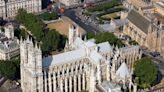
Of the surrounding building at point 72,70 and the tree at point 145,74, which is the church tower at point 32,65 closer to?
the surrounding building at point 72,70

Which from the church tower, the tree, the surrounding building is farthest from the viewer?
the tree

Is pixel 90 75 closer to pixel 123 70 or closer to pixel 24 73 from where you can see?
pixel 123 70

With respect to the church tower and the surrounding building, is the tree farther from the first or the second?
the church tower

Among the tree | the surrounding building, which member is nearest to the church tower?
the surrounding building

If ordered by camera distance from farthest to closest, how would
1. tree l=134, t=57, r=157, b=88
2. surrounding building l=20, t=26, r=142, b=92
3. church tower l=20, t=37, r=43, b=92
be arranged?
1. tree l=134, t=57, r=157, b=88
2. surrounding building l=20, t=26, r=142, b=92
3. church tower l=20, t=37, r=43, b=92

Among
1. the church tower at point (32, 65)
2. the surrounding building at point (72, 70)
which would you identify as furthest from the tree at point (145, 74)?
the church tower at point (32, 65)
